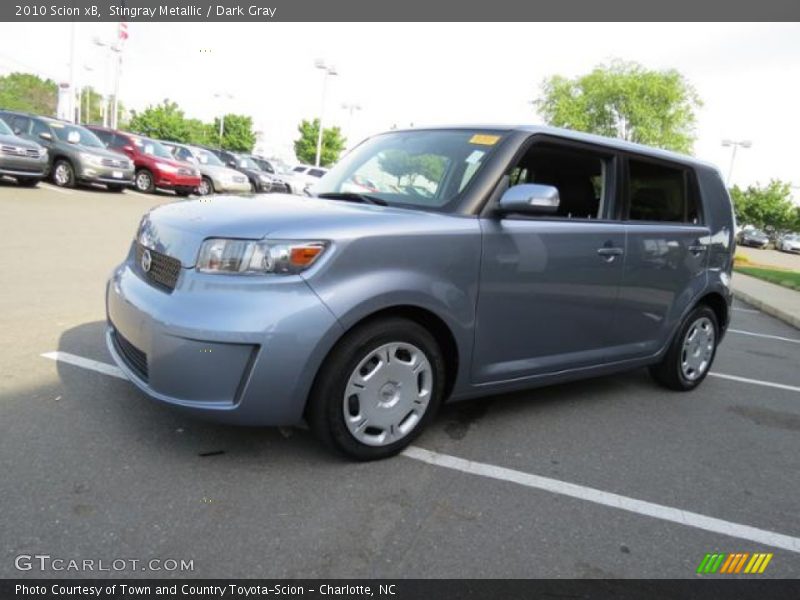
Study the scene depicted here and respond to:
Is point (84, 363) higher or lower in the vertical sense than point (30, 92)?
lower

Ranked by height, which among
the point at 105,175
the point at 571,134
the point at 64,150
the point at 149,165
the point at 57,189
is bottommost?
the point at 57,189

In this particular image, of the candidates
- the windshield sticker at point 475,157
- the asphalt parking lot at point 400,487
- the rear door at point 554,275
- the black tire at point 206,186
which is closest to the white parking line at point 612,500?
the asphalt parking lot at point 400,487

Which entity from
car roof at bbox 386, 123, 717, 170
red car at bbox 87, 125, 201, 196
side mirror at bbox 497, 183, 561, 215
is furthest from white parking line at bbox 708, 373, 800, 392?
red car at bbox 87, 125, 201, 196

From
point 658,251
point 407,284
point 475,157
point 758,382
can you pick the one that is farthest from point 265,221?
point 758,382

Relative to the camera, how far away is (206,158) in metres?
22.4

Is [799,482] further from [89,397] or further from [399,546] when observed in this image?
[89,397]

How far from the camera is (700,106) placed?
1865 inches

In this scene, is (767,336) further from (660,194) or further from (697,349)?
(660,194)

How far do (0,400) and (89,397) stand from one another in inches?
17.0

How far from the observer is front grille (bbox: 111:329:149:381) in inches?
117

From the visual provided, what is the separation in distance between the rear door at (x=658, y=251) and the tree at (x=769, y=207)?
64567 millimetres

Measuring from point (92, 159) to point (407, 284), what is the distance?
50.5ft

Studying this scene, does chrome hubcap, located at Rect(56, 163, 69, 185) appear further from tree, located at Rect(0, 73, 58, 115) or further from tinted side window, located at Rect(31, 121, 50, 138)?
tree, located at Rect(0, 73, 58, 115)

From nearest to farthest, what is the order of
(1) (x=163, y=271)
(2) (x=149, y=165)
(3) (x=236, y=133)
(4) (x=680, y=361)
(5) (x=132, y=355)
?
(1) (x=163, y=271)
(5) (x=132, y=355)
(4) (x=680, y=361)
(2) (x=149, y=165)
(3) (x=236, y=133)
